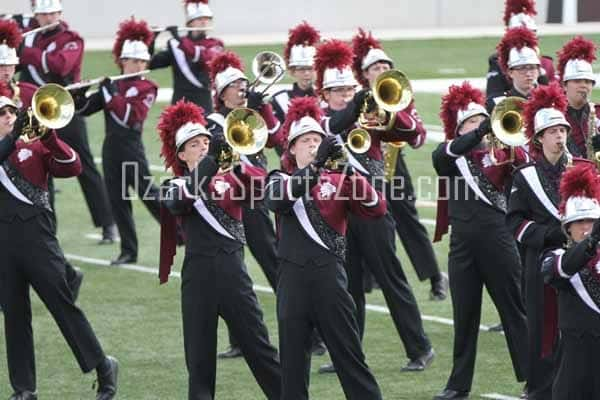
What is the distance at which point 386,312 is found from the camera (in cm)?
1172

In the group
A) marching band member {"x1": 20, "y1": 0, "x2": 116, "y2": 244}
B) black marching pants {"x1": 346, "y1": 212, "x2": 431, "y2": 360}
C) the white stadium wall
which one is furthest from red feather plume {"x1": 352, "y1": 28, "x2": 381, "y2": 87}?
the white stadium wall

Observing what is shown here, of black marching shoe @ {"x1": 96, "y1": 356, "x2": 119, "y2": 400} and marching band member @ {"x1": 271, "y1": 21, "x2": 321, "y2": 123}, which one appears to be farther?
marching band member @ {"x1": 271, "y1": 21, "x2": 321, "y2": 123}

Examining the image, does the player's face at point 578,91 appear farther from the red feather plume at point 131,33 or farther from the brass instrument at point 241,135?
the red feather plume at point 131,33

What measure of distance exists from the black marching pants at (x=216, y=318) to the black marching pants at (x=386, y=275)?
1.47m

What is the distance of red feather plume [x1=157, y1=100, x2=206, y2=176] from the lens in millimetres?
8898

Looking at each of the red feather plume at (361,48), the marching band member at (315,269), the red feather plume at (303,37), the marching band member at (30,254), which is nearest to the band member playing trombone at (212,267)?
the marching band member at (315,269)

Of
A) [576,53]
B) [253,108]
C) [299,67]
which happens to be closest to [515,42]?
[576,53]

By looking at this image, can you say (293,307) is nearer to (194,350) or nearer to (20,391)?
(194,350)

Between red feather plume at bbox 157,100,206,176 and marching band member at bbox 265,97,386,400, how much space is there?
61 centimetres

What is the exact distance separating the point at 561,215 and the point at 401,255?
18.2ft

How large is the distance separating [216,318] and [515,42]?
296 centimetres

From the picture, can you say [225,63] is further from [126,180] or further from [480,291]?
[126,180]

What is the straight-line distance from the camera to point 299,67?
11.3 meters

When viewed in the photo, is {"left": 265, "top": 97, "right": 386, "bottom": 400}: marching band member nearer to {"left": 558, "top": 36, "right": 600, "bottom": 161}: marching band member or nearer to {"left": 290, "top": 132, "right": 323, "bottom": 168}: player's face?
{"left": 290, "top": 132, "right": 323, "bottom": 168}: player's face
